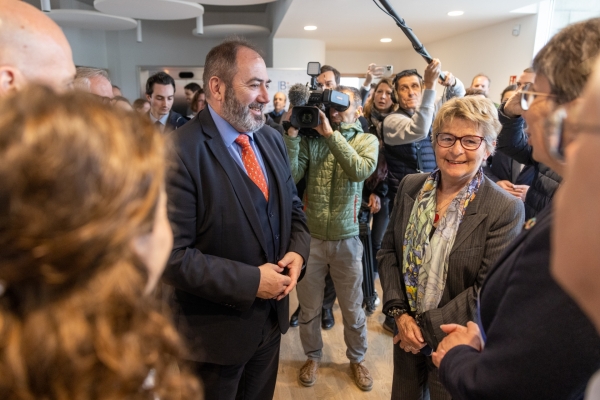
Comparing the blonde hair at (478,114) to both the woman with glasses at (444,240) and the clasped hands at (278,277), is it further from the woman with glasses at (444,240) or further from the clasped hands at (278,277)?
the clasped hands at (278,277)

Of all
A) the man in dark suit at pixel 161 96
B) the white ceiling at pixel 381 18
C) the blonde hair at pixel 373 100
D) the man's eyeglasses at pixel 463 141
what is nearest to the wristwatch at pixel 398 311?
the man's eyeglasses at pixel 463 141

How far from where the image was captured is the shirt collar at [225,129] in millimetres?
1396

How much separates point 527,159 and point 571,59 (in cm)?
140

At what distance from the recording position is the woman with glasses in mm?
1234

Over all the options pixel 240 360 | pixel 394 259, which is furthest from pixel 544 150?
pixel 240 360

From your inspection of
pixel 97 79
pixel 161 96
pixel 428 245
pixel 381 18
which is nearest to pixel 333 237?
pixel 428 245

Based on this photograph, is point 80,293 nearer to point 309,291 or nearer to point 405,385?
point 405,385

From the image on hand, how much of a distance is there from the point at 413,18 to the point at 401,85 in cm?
310

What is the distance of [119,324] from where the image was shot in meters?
0.44

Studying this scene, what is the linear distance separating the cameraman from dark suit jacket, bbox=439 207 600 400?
4.57 feet

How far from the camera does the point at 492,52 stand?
529 cm

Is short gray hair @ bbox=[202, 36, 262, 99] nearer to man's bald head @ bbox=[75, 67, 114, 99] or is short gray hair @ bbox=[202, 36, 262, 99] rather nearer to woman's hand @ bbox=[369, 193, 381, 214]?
man's bald head @ bbox=[75, 67, 114, 99]

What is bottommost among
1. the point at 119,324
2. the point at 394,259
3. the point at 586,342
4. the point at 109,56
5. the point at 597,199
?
the point at 394,259

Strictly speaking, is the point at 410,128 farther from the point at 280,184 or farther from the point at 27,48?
the point at 27,48
